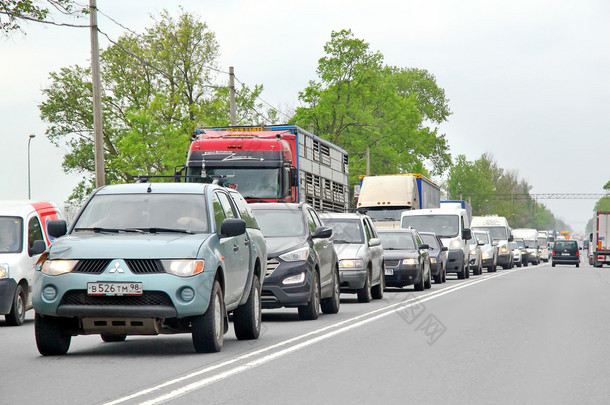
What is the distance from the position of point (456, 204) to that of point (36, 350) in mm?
43844

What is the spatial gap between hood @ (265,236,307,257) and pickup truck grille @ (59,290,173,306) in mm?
5384

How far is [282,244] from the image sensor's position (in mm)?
15352

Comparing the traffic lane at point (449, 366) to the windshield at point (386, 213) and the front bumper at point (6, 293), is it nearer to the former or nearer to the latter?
the front bumper at point (6, 293)

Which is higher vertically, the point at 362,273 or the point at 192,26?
the point at 192,26

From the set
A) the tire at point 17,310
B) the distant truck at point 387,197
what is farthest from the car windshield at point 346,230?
the distant truck at point 387,197

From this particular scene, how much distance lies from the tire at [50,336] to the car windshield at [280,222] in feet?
19.1

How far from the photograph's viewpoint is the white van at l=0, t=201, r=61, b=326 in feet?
48.2

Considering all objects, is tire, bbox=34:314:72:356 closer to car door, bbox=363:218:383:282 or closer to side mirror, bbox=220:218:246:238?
side mirror, bbox=220:218:246:238

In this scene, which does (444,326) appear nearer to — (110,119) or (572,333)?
(572,333)

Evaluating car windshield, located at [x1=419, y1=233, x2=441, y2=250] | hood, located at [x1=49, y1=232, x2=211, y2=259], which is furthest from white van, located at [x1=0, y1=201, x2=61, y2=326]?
car windshield, located at [x1=419, y1=233, x2=441, y2=250]

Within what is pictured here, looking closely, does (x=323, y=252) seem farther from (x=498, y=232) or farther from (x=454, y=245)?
(x=498, y=232)

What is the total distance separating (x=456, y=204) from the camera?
53.6 metres

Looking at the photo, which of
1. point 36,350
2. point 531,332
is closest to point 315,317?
point 531,332

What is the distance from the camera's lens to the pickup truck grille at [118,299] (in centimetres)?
970
